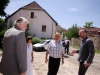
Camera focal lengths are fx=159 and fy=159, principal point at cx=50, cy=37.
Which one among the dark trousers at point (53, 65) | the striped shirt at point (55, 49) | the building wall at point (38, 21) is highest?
the building wall at point (38, 21)

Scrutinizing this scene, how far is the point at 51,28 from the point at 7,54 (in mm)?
34566

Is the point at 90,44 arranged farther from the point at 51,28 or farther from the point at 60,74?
the point at 51,28

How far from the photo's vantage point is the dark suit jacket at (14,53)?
290 centimetres

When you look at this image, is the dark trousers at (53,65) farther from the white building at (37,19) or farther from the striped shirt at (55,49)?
the white building at (37,19)

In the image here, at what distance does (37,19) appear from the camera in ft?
122

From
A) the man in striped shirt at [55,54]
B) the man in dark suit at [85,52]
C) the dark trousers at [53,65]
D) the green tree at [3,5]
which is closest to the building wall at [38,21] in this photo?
the green tree at [3,5]

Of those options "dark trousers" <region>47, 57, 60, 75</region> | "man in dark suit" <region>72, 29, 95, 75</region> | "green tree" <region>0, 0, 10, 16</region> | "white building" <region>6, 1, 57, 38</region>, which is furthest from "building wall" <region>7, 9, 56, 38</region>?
"man in dark suit" <region>72, 29, 95, 75</region>

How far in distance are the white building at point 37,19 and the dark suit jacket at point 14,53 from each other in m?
33.6

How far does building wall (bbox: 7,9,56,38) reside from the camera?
3669cm

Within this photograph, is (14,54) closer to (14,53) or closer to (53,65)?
(14,53)

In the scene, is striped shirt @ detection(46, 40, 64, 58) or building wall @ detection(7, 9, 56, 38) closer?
striped shirt @ detection(46, 40, 64, 58)

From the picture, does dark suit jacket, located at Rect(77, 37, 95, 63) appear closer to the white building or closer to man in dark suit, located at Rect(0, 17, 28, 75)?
man in dark suit, located at Rect(0, 17, 28, 75)

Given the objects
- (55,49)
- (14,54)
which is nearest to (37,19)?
(55,49)

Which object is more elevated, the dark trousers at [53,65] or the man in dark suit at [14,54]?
the man in dark suit at [14,54]
